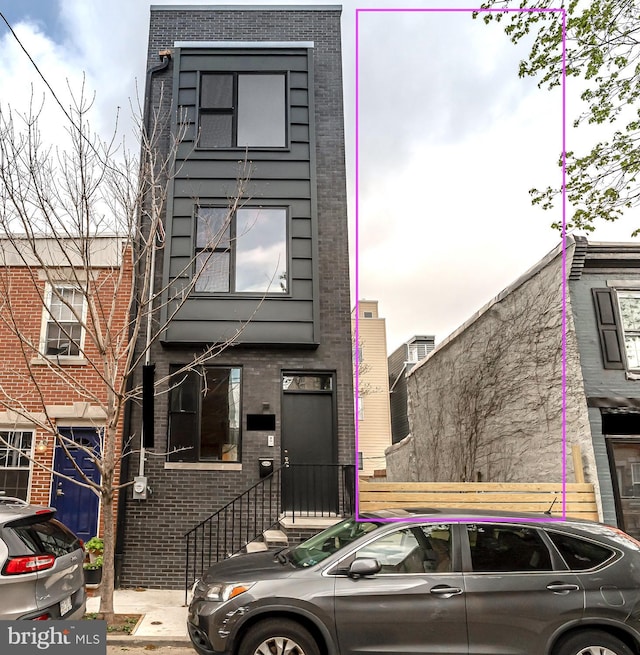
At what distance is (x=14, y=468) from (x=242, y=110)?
8032mm

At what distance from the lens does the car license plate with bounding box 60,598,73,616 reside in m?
4.95

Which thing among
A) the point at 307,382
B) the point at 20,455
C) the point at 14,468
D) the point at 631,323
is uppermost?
the point at 631,323

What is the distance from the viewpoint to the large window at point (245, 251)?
10398 mm

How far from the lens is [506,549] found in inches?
201

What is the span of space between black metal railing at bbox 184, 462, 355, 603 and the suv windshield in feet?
10.7

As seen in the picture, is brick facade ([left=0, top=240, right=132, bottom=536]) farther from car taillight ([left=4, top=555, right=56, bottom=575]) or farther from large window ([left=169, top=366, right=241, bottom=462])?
car taillight ([left=4, top=555, right=56, bottom=575])

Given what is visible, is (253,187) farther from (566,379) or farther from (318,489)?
(566,379)

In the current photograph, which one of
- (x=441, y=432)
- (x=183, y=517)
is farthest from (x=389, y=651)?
(x=441, y=432)

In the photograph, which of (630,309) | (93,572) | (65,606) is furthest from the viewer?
(630,309)

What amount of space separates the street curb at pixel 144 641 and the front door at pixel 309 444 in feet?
10.0

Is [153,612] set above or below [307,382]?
below

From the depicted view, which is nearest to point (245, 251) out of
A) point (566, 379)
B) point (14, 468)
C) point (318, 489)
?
point (318, 489)

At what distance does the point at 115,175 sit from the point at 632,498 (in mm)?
9276

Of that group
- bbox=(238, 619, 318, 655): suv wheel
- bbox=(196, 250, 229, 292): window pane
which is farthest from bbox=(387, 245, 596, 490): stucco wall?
bbox=(238, 619, 318, 655): suv wheel
